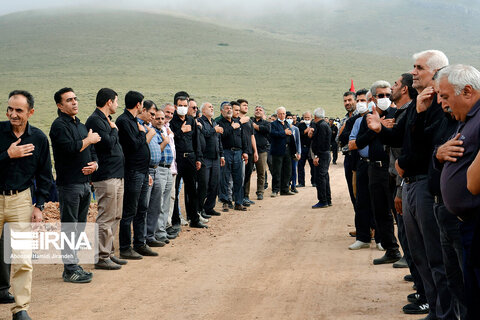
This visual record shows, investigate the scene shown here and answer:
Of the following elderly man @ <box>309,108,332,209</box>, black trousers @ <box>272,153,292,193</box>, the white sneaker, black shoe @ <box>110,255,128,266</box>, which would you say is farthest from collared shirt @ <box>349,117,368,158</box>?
black trousers @ <box>272,153,292,193</box>

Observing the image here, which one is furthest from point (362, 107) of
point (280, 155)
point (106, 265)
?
point (280, 155)

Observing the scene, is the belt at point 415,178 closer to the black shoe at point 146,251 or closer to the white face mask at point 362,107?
the white face mask at point 362,107

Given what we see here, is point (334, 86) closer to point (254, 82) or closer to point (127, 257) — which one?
point (254, 82)

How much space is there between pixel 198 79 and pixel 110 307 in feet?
229

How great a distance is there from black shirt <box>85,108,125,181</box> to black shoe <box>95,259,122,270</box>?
115 cm

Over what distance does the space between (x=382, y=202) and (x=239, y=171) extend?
6.21 metres

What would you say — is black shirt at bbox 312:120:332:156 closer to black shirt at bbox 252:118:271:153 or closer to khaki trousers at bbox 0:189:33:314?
black shirt at bbox 252:118:271:153

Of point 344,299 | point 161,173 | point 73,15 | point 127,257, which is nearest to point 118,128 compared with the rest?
point 161,173

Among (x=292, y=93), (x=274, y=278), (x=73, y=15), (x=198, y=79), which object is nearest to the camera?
(x=274, y=278)

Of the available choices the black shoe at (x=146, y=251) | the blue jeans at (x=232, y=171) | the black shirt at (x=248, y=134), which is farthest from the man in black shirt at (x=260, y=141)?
the black shoe at (x=146, y=251)

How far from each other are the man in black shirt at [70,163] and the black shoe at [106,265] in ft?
2.02

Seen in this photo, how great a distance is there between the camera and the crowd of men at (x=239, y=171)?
4039mm

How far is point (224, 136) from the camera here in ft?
47.0

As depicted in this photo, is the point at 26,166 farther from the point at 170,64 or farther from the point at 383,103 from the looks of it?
the point at 170,64
